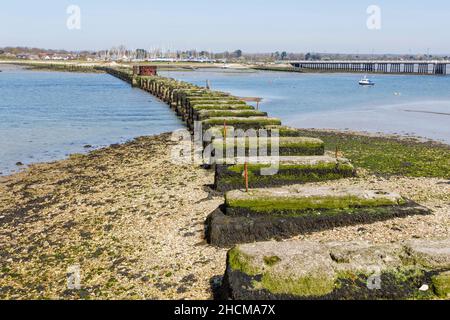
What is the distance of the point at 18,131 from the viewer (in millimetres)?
33281

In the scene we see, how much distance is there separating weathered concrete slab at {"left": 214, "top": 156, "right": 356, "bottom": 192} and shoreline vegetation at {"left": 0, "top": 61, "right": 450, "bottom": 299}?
446mm

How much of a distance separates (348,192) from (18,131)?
27.9 meters

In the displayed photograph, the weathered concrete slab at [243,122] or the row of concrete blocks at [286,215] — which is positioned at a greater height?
the weathered concrete slab at [243,122]

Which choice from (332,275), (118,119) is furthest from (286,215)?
(118,119)

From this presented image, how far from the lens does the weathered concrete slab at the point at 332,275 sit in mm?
7742

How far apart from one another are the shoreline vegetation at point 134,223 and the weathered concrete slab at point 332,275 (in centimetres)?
143

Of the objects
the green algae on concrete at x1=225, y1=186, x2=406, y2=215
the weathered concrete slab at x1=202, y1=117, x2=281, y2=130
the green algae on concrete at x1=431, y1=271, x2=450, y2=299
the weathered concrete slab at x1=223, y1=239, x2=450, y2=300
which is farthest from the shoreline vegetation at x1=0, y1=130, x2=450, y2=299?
the green algae on concrete at x1=431, y1=271, x2=450, y2=299

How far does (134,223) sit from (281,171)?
5.64 metres

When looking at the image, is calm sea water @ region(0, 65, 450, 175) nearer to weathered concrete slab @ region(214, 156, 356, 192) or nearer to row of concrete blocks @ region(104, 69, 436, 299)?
row of concrete blocks @ region(104, 69, 436, 299)

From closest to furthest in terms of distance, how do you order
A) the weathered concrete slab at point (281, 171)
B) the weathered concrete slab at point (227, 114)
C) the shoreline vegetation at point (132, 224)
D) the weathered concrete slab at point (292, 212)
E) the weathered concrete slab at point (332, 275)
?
the weathered concrete slab at point (332, 275), the shoreline vegetation at point (132, 224), the weathered concrete slab at point (292, 212), the weathered concrete slab at point (281, 171), the weathered concrete slab at point (227, 114)

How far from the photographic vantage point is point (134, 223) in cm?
1358

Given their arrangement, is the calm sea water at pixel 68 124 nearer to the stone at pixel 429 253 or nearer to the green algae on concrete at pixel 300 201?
the green algae on concrete at pixel 300 201

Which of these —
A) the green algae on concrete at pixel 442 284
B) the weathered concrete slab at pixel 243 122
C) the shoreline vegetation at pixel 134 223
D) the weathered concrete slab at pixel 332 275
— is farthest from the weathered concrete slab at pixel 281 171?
the green algae on concrete at pixel 442 284
